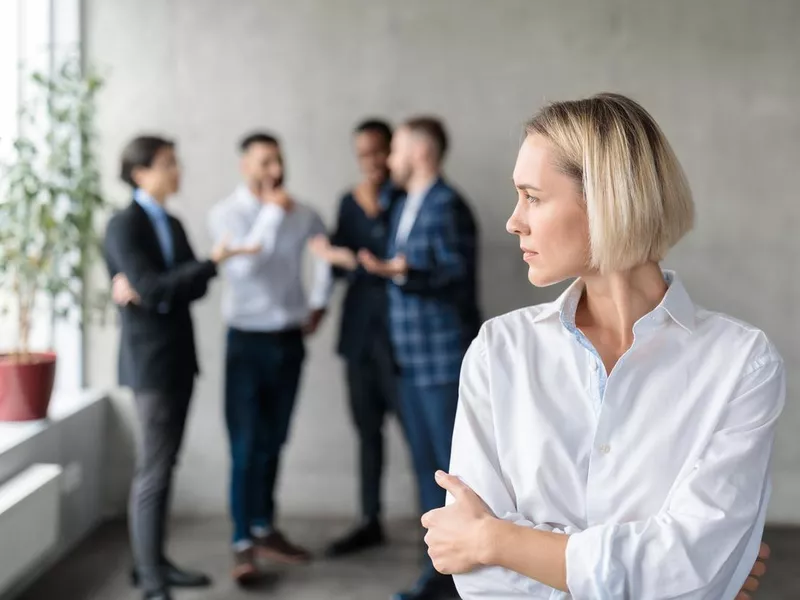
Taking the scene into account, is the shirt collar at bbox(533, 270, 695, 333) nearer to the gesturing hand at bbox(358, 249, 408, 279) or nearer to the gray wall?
the gesturing hand at bbox(358, 249, 408, 279)

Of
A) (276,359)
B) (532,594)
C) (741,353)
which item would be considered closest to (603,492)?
(532,594)

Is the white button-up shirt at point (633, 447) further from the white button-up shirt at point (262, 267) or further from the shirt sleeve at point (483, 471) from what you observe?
the white button-up shirt at point (262, 267)

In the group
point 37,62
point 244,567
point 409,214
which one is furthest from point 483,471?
point 37,62

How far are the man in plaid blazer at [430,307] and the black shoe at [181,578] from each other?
86 centimetres

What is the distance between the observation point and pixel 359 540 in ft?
13.0

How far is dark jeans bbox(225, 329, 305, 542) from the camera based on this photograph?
367 centimetres

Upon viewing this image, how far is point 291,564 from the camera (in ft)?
12.4

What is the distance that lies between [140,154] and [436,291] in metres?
1.22

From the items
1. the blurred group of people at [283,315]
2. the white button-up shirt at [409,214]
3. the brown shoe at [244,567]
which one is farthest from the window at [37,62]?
the white button-up shirt at [409,214]

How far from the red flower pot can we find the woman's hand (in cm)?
249

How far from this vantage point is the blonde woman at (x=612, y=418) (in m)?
1.18

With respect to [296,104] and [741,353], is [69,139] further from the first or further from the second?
[741,353]

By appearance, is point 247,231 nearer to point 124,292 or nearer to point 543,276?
point 124,292

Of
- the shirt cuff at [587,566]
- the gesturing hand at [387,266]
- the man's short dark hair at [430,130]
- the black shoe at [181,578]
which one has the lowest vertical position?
the black shoe at [181,578]
